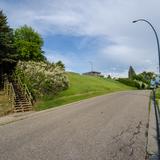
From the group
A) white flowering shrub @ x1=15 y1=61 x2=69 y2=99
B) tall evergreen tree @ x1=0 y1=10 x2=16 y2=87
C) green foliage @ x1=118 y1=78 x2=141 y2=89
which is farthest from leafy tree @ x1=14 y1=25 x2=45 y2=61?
green foliage @ x1=118 y1=78 x2=141 y2=89

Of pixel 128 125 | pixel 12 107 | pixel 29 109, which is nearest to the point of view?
pixel 128 125

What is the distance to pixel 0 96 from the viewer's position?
26656mm

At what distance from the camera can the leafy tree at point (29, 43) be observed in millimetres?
53531

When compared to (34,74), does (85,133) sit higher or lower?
lower

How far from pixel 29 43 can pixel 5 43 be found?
25654 millimetres

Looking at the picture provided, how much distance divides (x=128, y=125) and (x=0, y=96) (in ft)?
55.4

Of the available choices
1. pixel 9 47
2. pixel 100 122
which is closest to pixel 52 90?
pixel 9 47

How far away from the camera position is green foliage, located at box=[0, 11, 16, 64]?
2993 cm

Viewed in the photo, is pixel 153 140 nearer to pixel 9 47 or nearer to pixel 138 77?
pixel 9 47

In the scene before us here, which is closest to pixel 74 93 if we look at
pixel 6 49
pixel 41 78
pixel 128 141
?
pixel 41 78

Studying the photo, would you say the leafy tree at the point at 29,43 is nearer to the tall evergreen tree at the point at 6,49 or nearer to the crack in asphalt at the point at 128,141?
the tall evergreen tree at the point at 6,49

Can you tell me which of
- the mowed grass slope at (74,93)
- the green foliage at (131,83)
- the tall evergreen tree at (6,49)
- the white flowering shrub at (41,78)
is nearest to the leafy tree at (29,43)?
the mowed grass slope at (74,93)

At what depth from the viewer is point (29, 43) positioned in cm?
5538

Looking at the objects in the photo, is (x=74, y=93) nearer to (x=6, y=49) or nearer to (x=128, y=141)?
(x=6, y=49)
